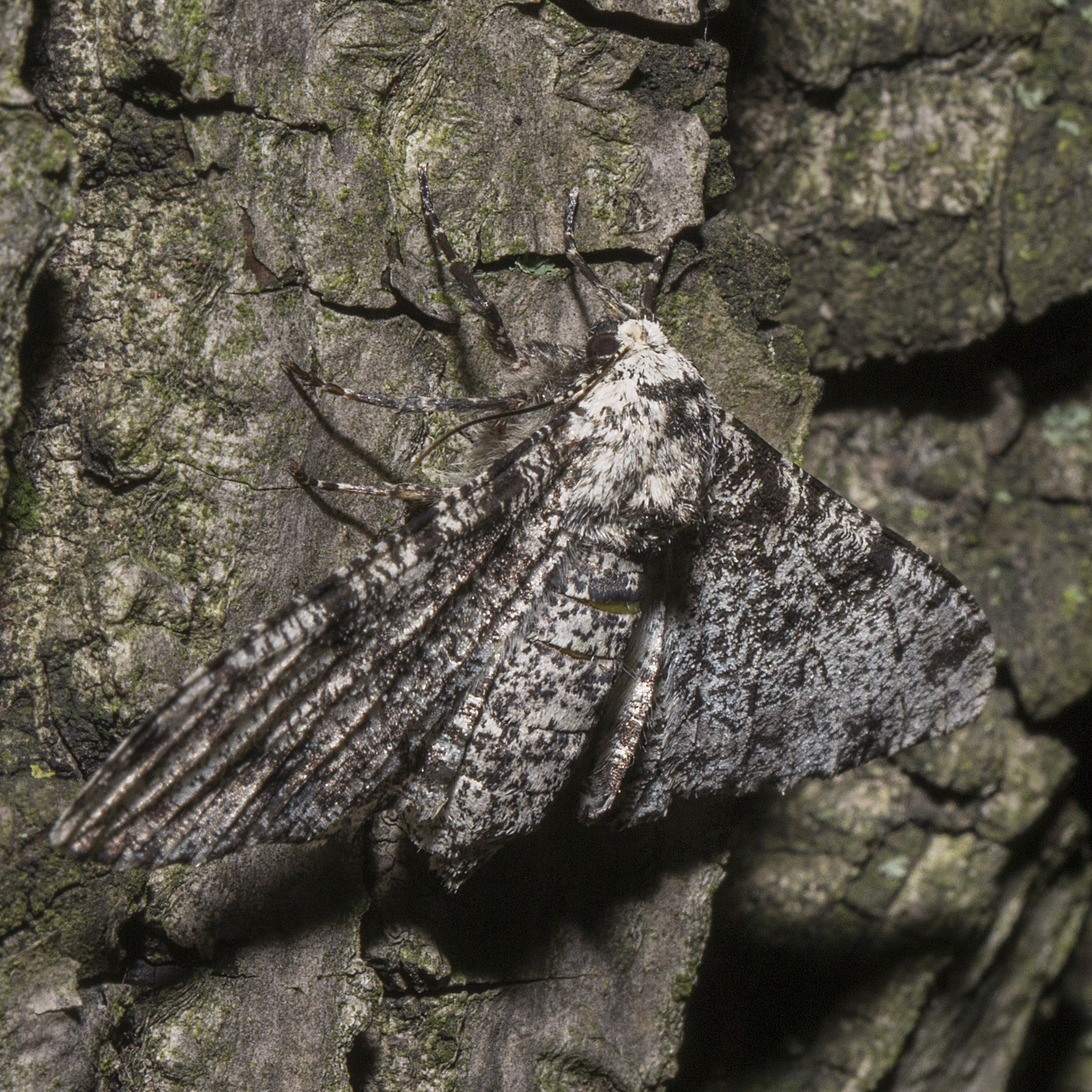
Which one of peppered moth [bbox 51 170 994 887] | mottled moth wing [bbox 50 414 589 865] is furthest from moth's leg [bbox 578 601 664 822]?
mottled moth wing [bbox 50 414 589 865]

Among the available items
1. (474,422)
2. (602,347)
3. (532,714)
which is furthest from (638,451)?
(532,714)

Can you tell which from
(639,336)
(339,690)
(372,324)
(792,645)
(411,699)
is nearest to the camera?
(339,690)

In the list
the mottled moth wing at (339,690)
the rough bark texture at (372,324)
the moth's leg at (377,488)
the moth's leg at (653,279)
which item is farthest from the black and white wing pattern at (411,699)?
the moth's leg at (653,279)

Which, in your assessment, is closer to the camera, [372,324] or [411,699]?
[411,699]

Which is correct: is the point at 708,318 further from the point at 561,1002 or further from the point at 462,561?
the point at 561,1002

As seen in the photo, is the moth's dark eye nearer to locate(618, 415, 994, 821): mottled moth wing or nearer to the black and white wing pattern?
the black and white wing pattern

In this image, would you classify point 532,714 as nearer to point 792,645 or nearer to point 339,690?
point 339,690
